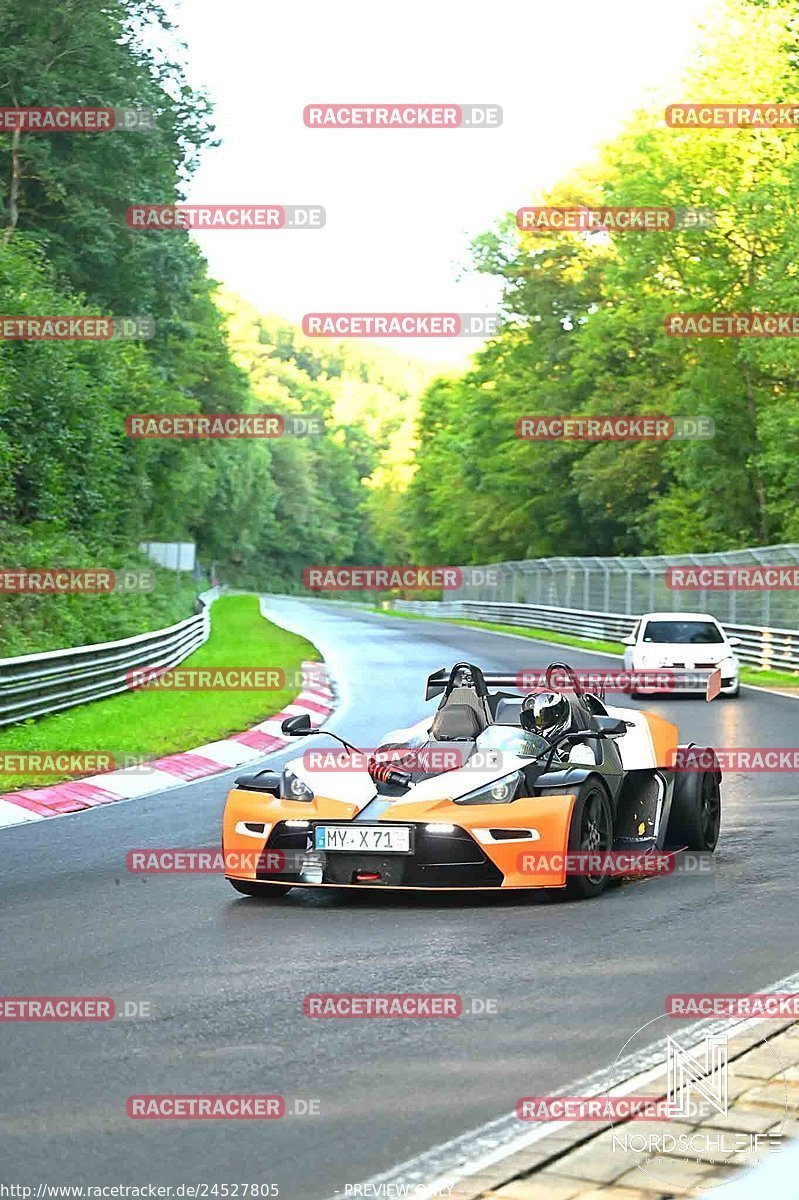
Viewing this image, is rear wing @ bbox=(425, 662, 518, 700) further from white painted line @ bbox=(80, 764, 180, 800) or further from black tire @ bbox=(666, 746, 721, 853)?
white painted line @ bbox=(80, 764, 180, 800)

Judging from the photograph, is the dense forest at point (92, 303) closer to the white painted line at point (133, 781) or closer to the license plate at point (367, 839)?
the white painted line at point (133, 781)

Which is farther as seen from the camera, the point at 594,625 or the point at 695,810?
the point at 594,625

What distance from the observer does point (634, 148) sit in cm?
5762

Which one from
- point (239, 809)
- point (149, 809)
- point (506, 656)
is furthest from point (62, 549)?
point (239, 809)

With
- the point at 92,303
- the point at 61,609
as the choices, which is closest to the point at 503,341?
the point at 92,303

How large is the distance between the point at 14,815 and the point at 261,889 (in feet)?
15.5

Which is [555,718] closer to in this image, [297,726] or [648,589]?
[297,726]

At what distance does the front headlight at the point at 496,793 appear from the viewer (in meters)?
9.59

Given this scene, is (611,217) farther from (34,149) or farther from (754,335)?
(34,149)

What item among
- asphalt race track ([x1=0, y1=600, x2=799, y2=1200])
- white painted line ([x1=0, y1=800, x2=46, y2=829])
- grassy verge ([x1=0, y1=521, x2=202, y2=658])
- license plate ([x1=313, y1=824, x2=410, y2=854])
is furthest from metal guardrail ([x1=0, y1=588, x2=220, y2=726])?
license plate ([x1=313, y1=824, x2=410, y2=854])

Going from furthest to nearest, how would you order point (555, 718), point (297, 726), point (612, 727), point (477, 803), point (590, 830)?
point (555, 718), point (297, 726), point (612, 727), point (590, 830), point (477, 803)

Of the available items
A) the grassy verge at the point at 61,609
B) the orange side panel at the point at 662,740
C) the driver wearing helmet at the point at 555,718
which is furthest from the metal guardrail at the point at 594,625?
the driver wearing helmet at the point at 555,718

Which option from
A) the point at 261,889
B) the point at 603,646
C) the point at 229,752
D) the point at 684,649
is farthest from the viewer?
the point at 603,646

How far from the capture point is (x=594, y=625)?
5141 cm
